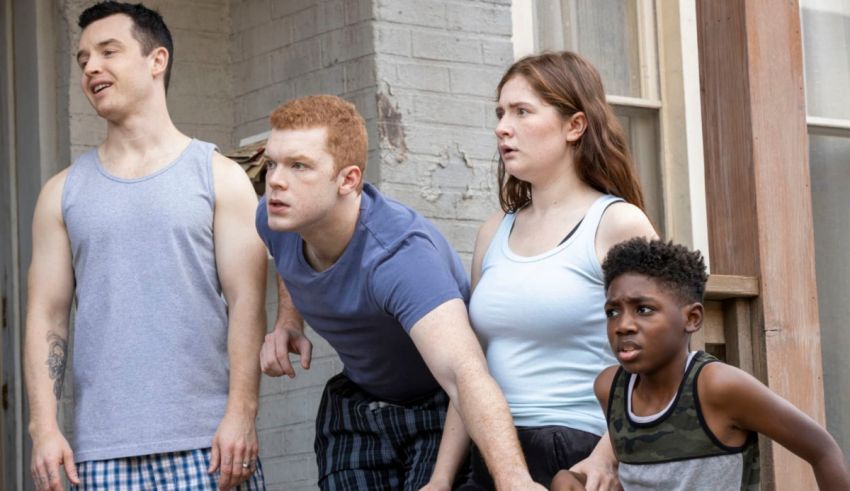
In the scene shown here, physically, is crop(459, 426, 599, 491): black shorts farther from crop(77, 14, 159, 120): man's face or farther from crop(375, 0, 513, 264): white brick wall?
crop(375, 0, 513, 264): white brick wall

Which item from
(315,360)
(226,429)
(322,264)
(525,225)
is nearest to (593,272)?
(525,225)

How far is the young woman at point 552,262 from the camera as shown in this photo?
12.3 feet

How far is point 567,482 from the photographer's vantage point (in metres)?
3.55

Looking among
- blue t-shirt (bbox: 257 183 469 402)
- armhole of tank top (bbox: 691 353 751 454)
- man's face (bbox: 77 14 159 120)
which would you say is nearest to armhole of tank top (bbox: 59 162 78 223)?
man's face (bbox: 77 14 159 120)

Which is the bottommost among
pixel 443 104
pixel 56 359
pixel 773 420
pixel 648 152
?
pixel 773 420

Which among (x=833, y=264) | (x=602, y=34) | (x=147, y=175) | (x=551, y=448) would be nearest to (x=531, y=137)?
(x=551, y=448)

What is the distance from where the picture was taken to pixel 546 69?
398 centimetres

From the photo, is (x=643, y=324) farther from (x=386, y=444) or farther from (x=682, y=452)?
(x=386, y=444)

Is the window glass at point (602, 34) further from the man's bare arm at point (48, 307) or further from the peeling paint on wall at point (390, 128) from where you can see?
the man's bare arm at point (48, 307)

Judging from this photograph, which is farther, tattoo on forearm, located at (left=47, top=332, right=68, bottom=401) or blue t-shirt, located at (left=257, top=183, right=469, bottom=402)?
tattoo on forearm, located at (left=47, top=332, right=68, bottom=401)

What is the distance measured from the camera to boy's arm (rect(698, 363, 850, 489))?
3.48m

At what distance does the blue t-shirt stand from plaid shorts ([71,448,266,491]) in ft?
1.47

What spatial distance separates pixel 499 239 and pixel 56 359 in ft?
3.80

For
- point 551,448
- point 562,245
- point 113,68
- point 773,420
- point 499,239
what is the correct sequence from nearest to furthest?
point 773,420 < point 551,448 < point 562,245 < point 499,239 < point 113,68
